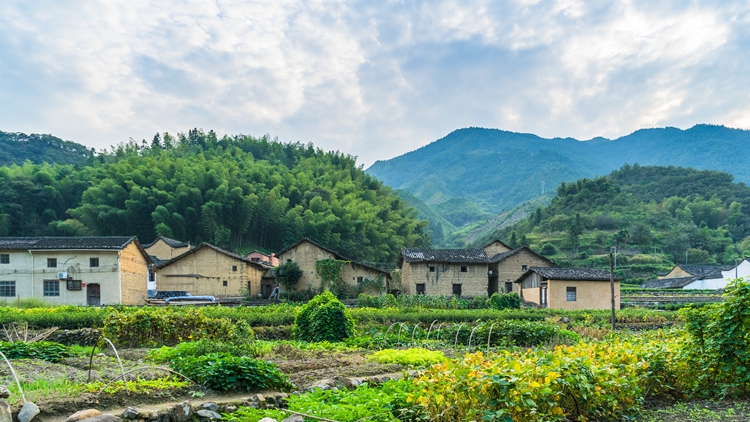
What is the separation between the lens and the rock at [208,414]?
689cm

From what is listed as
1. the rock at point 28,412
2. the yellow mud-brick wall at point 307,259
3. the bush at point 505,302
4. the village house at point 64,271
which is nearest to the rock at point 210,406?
the rock at point 28,412

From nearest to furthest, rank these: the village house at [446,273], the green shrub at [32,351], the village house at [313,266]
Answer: the green shrub at [32,351]
the village house at [446,273]
the village house at [313,266]

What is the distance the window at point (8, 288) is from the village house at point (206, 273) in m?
8.76

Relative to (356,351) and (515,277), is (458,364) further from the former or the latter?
(515,277)

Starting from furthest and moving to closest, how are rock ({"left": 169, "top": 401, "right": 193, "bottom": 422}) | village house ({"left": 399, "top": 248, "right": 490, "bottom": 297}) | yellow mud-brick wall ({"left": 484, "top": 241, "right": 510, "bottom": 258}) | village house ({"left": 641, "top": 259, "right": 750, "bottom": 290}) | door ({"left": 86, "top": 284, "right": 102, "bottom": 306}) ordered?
village house ({"left": 641, "top": 259, "right": 750, "bottom": 290}), yellow mud-brick wall ({"left": 484, "top": 241, "right": 510, "bottom": 258}), village house ({"left": 399, "top": 248, "right": 490, "bottom": 297}), door ({"left": 86, "top": 284, "right": 102, "bottom": 306}), rock ({"left": 169, "top": 401, "right": 193, "bottom": 422})

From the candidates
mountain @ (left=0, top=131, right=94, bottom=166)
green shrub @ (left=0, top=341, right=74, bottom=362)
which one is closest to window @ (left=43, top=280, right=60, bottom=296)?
green shrub @ (left=0, top=341, right=74, bottom=362)

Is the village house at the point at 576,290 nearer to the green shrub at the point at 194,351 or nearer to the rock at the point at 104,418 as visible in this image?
the green shrub at the point at 194,351

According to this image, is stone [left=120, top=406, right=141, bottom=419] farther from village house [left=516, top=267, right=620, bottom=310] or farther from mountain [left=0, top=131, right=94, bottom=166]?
mountain [left=0, top=131, right=94, bottom=166]

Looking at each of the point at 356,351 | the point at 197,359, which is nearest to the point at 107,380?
the point at 197,359

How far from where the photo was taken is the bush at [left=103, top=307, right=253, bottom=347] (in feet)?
45.1

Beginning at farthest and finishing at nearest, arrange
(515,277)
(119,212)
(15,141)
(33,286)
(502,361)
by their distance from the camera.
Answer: (15,141) → (119,212) → (515,277) → (33,286) → (502,361)

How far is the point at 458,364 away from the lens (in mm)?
6574

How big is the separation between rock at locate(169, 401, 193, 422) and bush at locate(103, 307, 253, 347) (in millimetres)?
6519

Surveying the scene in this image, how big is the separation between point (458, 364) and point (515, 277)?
3915cm
